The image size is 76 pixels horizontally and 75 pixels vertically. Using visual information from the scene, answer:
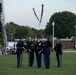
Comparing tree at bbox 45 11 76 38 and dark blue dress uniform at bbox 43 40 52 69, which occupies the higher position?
tree at bbox 45 11 76 38

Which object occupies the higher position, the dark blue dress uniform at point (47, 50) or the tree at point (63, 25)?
the tree at point (63, 25)

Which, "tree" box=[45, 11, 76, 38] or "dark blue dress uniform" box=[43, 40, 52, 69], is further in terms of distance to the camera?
"tree" box=[45, 11, 76, 38]

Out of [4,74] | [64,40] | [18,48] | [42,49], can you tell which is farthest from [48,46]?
[64,40]

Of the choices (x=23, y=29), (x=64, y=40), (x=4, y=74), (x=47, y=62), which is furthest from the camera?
(x=23, y=29)

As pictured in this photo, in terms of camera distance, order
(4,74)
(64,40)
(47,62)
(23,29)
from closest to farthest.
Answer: (4,74) → (47,62) → (64,40) → (23,29)

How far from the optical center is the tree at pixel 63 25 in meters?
111

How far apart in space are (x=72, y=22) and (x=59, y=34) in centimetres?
644

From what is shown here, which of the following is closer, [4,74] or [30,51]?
[4,74]

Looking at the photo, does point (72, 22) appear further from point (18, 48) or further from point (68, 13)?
point (18, 48)

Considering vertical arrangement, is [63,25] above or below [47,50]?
above

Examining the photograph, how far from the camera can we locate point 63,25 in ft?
366

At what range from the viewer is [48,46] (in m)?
20.4

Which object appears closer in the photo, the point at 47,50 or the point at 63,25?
the point at 47,50

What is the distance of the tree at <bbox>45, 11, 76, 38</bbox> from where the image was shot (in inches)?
4377
